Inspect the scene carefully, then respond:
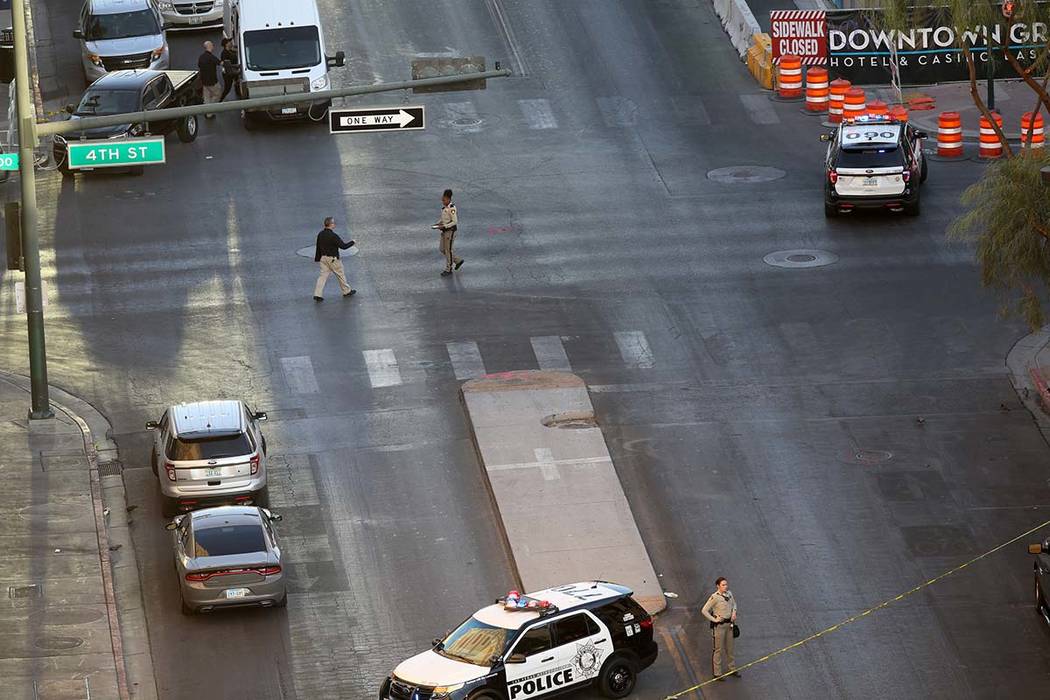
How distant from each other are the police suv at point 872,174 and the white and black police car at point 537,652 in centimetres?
1973

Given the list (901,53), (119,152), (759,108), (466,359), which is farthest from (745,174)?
(119,152)

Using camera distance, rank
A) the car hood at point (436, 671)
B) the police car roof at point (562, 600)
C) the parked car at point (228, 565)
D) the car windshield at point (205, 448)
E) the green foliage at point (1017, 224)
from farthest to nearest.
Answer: the green foliage at point (1017, 224) → the car windshield at point (205, 448) → the parked car at point (228, 565) → the police car roof at point (562, 600) → the car hood at point (436, 671)

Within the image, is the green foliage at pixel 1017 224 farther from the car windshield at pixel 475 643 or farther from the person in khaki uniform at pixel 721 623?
the car windshield at pixel 475 643

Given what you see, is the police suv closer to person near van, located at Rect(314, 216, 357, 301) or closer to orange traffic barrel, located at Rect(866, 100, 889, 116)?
orange traffic barrel, located at Rect(866, 100, 889, 116)

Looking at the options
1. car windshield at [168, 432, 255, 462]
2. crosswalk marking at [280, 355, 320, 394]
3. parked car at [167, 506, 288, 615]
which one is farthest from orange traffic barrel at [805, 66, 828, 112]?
parked car at [167, 506, 288, 615]

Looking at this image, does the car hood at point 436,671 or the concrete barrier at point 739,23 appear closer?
the car hood at point 436,671

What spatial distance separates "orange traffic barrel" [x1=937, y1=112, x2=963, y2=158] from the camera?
159 feet

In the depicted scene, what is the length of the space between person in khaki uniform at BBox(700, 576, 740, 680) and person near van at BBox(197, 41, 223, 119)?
28.7 metres

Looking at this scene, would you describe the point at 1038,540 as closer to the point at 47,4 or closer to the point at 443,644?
the point at 443,644

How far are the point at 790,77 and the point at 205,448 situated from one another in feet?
85.9

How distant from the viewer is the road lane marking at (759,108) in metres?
51.6

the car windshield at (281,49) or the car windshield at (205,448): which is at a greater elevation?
the car windshield at (205,448)

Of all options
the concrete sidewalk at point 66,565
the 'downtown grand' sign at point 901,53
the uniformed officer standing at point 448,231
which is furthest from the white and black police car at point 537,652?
the 'downtown grand' sign at point 901,53

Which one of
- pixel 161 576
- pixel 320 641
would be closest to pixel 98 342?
pixel 161 576
